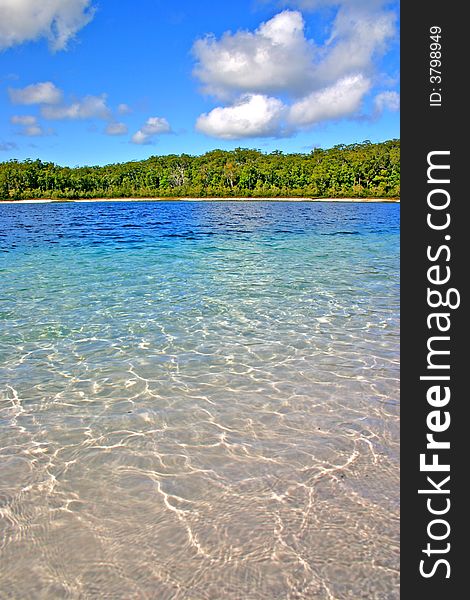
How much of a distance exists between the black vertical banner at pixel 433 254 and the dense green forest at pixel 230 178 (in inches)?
4099

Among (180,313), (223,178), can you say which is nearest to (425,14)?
(180,313)

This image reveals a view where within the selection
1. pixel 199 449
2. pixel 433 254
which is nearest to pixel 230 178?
pixel 199 449

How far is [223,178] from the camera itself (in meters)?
127

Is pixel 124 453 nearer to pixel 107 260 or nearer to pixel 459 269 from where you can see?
pixel 459 269

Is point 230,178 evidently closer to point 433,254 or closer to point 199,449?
point 199,449

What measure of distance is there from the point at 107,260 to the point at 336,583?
60.1 ft

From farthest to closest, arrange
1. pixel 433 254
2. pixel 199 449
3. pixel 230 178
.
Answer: pixel 230 178 → pixel 199 449 → pixel 433 254

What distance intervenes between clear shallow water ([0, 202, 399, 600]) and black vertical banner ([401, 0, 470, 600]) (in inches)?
41.0

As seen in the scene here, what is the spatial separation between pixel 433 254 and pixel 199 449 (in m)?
3.29

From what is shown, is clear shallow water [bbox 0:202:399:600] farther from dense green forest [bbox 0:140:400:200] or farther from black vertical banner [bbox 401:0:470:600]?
dense green forest [bbox 0:140:400:200]

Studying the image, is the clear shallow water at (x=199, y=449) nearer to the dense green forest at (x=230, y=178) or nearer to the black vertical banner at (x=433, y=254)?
the black vertical banner at (x=433, y=254)

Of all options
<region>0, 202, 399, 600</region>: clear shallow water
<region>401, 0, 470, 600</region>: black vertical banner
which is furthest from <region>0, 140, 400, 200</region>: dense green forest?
<region>401, 0, 470, 600</region>: black vertical banner

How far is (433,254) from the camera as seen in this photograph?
129 inches

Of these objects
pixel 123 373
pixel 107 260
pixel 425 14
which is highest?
pixel 425 14
